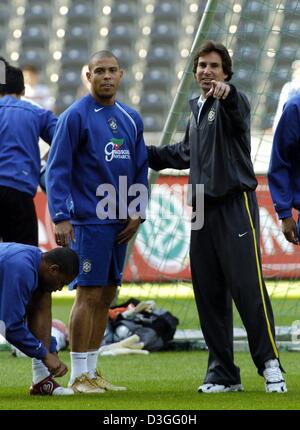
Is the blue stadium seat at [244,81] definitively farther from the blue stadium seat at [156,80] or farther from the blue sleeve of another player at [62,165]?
the blue stadium seat at [156,80]

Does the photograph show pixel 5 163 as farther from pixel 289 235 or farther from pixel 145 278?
pixel 145 278

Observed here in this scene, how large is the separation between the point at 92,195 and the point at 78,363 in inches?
34.2

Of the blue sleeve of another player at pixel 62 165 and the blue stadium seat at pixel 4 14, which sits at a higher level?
the blue sleeve of another player at pixel 62 165

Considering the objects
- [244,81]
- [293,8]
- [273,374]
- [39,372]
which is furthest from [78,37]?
[273,374]

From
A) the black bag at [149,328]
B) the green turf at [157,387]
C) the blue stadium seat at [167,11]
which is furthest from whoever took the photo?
the blue stadium seat at [167,11]

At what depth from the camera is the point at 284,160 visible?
5371 mm

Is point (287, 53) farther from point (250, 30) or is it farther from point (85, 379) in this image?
point (85, 379)

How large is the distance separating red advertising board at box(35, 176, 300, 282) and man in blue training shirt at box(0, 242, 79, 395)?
3.73m

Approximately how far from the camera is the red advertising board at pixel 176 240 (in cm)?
950

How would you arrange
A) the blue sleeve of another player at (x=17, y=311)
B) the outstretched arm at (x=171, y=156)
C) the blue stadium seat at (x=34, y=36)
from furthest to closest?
the blue stadium seat at (x=34, y=36) → the outstretched arm at (x=171, y=156) → the blue sleeve of another player at (x=17, y=311)

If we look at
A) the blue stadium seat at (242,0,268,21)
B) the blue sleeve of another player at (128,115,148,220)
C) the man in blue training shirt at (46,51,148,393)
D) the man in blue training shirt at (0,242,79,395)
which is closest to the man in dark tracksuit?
the blue sleeve of another player at (128,115,148,220)

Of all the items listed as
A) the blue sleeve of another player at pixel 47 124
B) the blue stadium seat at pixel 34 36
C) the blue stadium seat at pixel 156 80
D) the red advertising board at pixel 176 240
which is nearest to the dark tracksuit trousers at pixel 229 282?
the blue sleeve of another player at pixel 47 124

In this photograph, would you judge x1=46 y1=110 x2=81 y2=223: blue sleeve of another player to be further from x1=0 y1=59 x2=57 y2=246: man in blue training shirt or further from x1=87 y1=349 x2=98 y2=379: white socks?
x1=0 y1=59 x2=57 y2=246: man in blue training shirt
